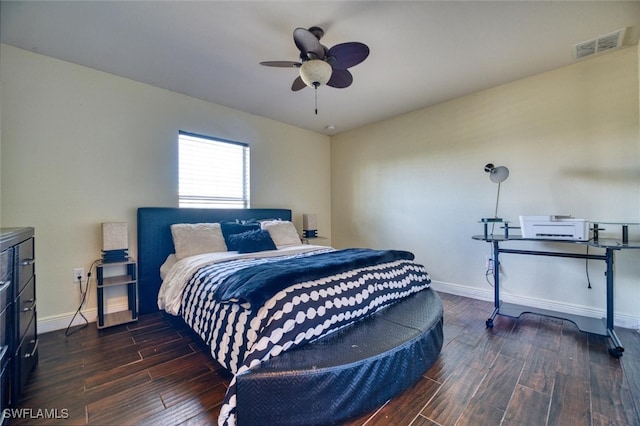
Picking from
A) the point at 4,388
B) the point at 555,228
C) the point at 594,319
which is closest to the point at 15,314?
the point at 4,388

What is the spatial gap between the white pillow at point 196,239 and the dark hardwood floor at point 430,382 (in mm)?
801

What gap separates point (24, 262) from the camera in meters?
1.58

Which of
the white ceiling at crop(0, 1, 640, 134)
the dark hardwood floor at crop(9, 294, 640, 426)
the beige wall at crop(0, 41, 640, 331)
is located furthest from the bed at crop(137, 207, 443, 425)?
the white ceiling at crop(0, 1, 640, 134)

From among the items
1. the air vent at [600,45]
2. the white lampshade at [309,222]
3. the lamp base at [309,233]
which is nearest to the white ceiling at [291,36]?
the air vent at [600,45]

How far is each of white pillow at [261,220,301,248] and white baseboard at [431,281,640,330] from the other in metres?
2.00

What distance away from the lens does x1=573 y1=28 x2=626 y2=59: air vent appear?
7.09ft

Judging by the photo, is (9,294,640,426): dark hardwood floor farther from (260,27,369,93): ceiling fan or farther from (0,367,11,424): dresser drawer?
(260,27,369,93): ceiling fan

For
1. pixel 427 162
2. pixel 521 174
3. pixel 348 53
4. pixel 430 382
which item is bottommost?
pixel 430 382

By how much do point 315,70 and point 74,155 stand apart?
2439 mm

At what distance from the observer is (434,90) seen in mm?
3096

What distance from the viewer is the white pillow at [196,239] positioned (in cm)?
273

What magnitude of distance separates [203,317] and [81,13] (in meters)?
2.34

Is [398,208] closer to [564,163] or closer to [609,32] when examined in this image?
[564,163]

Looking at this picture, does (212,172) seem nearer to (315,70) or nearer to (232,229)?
(232,229)
